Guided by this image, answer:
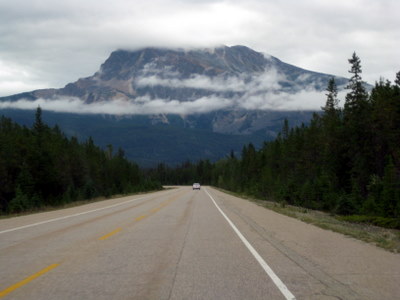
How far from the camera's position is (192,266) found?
357 inches

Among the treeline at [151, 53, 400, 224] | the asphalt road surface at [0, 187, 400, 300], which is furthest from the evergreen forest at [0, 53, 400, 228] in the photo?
the asphalt road surface at [0, 187, 400, 300]

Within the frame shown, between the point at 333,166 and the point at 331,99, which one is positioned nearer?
the point at 333,166

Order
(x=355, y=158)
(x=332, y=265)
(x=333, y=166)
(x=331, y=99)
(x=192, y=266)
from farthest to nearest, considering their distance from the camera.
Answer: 1. (x=331, y=99)
2. (x=333, y=166)
3. (x=355, y=158)
4. (x=332, y=265)
5. (x=192, y=266)

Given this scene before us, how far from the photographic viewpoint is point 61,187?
258 ft

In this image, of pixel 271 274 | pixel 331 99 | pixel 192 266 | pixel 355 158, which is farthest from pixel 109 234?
pixel 331 99

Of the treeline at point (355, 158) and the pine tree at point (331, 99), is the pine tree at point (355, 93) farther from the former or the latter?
the pine tree at point (331, 99)

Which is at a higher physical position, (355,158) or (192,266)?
(355,158)

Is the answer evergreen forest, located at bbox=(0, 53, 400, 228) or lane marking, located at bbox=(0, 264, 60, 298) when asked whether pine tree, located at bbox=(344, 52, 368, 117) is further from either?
lane marking, located at bbox=(0, 264, 60, 298)

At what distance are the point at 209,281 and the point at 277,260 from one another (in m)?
2.66

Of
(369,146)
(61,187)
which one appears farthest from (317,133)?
(61,187)

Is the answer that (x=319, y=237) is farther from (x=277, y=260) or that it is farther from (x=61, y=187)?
(x=61, y=187)

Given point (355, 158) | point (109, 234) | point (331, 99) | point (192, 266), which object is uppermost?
point (331, 99)

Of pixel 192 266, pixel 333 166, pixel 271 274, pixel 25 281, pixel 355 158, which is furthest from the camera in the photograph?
pixel 333 166

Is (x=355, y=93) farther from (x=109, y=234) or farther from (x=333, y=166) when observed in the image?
(x=109, y=234)
